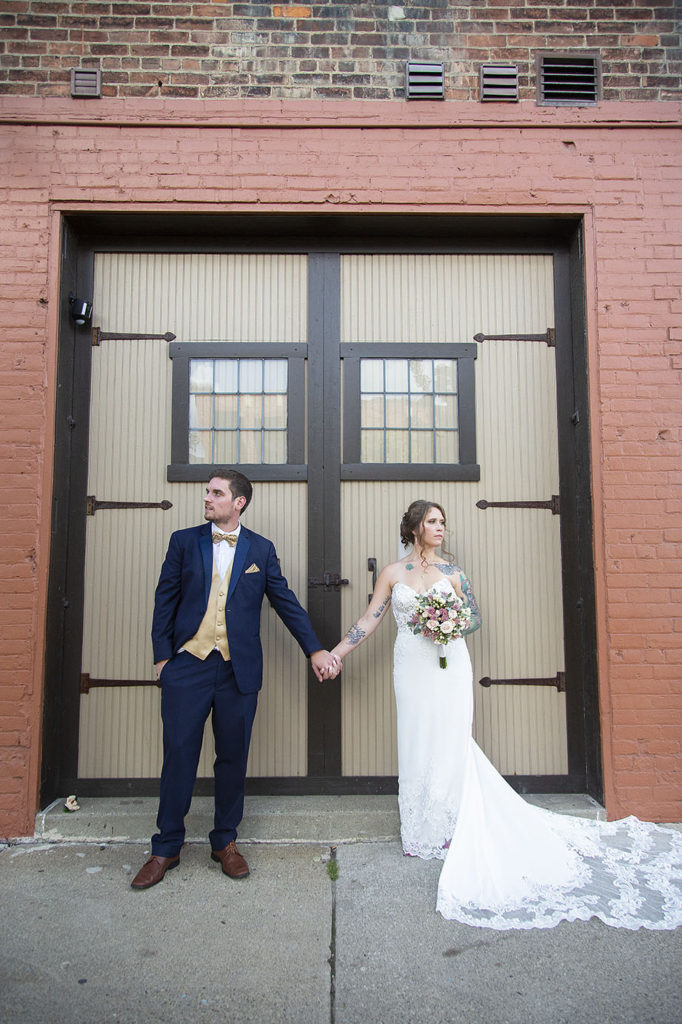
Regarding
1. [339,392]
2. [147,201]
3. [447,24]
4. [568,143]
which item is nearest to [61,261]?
[147,201]

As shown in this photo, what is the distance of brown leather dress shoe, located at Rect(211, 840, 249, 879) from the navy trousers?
0.03 m

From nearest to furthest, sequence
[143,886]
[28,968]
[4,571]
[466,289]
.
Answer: [28,968] → [143,886] → [4,571] → [466,289]

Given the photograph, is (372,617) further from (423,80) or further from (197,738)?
(423,80)

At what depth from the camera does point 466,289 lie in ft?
14.8

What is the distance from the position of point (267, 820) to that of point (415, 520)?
2017mm

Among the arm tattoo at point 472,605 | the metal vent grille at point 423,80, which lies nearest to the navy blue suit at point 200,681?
the arm tattoo at point 472,605

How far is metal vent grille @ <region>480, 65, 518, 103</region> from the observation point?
13.9ft

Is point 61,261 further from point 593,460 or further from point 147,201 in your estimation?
point 593,460

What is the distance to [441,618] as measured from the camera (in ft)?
11.7

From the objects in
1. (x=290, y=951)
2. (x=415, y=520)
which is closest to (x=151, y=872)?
(x=290, y=951)

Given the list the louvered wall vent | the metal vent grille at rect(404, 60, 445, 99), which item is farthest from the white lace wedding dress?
the louvered wall vent

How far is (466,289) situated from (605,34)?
1.88 metres

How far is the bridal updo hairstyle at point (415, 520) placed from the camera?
12.6 feet

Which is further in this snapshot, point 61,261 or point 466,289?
point 466,289
